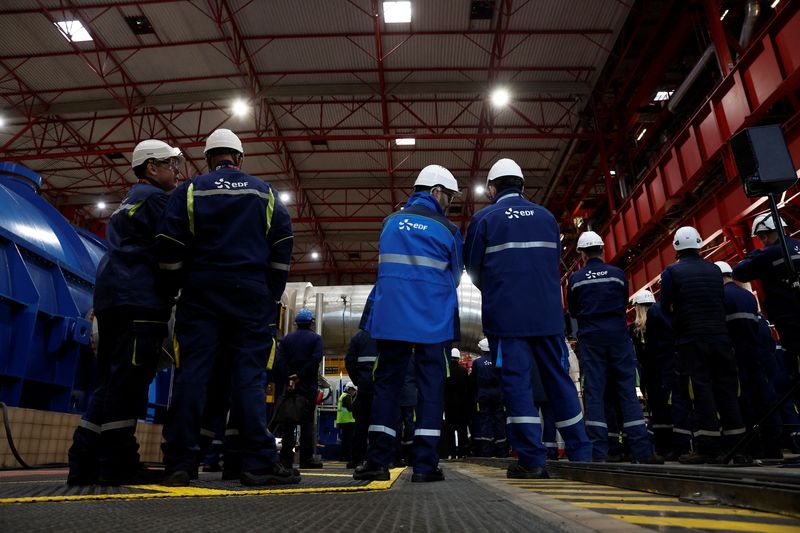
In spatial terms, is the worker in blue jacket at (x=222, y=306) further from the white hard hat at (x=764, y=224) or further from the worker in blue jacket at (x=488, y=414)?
the worker in blue jacket at (x=488, y=414)

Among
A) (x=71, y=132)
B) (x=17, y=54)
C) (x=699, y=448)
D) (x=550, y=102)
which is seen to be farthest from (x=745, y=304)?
(x=71, y=132)

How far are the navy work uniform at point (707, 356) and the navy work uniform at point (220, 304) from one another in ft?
11.3

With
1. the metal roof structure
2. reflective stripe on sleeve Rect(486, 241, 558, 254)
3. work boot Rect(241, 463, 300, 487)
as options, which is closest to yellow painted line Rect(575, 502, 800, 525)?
work boot Rect(241, 463, 300, 487)

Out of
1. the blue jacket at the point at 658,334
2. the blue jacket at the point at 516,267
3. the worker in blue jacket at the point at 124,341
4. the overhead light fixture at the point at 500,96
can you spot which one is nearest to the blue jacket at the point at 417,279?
the blue jacket at the point at 516,267

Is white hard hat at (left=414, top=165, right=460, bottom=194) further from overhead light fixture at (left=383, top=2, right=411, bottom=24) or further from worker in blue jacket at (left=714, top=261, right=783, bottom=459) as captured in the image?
overhead light fixture at (left=383, top=2, right=411, bottom=24)

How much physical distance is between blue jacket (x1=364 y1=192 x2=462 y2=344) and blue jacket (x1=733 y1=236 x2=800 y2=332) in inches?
111

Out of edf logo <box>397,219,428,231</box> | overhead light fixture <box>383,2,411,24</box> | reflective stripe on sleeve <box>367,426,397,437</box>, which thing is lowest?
reflective stripe on sleeve <box>367,426,397,437</box>

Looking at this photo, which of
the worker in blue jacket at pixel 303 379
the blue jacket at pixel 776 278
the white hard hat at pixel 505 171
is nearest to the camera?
the white hard hat at pixel 505 171

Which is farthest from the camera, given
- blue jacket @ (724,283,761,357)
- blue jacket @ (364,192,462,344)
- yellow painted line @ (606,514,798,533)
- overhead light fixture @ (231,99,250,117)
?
overhead light fixture @ (231,99,250,117)

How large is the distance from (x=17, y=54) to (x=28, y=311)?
459 inches

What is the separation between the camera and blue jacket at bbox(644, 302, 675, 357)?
5.39 meters

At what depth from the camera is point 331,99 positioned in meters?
14.2

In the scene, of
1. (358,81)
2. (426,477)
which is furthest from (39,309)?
(358,81)

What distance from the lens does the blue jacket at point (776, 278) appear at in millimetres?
4188
